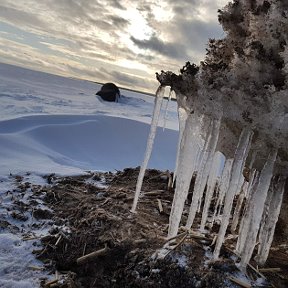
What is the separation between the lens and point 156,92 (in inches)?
124

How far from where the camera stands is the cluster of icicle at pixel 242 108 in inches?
105

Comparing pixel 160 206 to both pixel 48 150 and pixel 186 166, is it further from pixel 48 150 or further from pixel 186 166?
pixel 48 150

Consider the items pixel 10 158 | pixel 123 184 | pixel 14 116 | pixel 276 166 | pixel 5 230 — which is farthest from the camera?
pixel 14 116

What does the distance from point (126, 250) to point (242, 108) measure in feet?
4.90

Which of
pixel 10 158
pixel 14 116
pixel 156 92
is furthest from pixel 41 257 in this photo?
pixel 14 116

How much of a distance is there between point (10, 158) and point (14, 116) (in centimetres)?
406

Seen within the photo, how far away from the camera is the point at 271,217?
3.06 metres

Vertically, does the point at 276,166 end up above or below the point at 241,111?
below

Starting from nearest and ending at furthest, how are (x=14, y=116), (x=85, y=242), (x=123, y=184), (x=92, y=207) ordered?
(x=85, y=242), (x=92, y=207), (x=123, y=184), (x=14, y=116)

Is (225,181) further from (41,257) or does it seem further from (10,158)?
(10,158)

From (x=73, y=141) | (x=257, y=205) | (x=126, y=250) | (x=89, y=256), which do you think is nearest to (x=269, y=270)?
(x=257, y=205)

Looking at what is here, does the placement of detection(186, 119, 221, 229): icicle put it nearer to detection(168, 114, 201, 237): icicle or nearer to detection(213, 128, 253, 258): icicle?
detection(168, 114, 201, 237): icicle

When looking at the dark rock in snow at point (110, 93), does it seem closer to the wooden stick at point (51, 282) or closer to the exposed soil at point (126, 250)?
the exposed soil at point (126, 250)

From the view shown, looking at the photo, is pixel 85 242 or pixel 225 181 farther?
pixel 225 181
